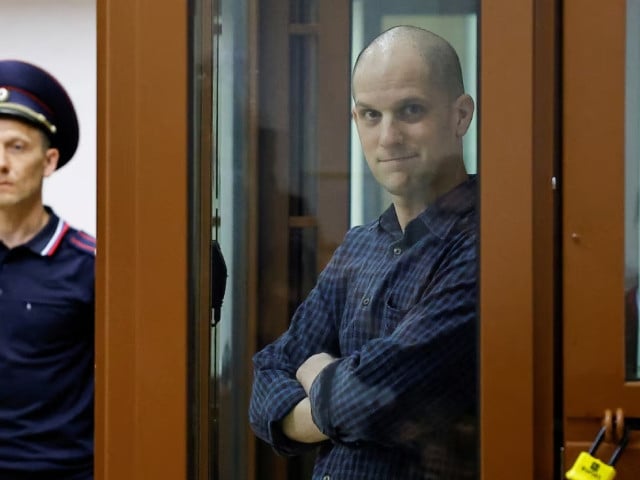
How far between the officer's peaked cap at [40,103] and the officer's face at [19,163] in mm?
22

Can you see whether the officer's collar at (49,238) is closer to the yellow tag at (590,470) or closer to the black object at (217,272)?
the black object at (217,272)

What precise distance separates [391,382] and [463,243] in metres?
0.21

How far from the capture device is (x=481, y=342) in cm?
132

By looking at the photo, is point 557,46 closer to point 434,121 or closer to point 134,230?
point 434,121

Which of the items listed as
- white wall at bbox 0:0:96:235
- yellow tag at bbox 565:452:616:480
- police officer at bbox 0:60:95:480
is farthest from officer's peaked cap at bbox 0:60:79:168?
yellow tag at bbox 565:452:616:480

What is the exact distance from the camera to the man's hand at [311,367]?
1.36 meters

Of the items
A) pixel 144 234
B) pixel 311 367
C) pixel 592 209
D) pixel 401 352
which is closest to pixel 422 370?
pixel 401 352

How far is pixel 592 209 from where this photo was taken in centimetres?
133

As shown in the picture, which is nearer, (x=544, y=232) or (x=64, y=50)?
(x=544, y=232)

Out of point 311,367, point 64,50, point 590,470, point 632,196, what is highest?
point 64,50

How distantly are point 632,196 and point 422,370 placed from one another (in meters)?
0.37

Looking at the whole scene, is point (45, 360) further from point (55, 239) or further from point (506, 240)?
point (506, 240)

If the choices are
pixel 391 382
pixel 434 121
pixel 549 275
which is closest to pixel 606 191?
pixel 549 275

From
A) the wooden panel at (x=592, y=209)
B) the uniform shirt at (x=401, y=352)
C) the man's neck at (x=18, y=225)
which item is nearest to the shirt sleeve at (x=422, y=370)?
the uniform shirt at (x=401, y=352)
